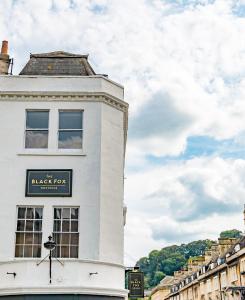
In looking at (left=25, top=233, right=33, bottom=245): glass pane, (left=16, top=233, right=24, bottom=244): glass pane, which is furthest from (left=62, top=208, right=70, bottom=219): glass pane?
(left=16, top=233, right=24, bottom=244): glass pane

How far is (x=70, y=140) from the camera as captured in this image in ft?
57.6

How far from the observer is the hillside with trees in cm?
15712

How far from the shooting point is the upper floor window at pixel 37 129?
57.5 ft

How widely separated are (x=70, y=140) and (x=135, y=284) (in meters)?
6.73

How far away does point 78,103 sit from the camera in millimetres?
17875

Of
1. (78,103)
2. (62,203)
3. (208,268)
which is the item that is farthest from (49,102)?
(208,268)

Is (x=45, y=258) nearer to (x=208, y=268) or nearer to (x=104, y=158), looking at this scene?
(x=104, y=158)

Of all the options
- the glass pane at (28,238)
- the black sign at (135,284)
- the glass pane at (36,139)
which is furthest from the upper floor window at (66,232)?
the black sign at (135,284)

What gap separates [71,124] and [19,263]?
5373mm

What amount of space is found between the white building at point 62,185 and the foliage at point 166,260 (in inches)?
5598

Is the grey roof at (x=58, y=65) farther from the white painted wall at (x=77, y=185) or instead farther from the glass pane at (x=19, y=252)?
the glass pane at (x=19, y=252)

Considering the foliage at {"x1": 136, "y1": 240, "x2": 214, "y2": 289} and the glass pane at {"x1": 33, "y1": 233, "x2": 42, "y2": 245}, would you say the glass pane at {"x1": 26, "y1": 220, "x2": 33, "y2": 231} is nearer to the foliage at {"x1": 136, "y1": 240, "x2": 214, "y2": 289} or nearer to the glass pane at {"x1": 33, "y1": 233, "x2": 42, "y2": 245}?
the glass pane at {"x1": 33, "y1": 233, "x2": 42, "y2": 245}

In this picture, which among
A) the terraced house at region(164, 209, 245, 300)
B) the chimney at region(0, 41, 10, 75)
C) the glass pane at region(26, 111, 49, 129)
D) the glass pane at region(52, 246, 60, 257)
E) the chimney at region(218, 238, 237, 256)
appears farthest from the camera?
the chimney at region(218, 238, 237, 256)

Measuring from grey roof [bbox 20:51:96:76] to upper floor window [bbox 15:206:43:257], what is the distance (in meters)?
5.84
